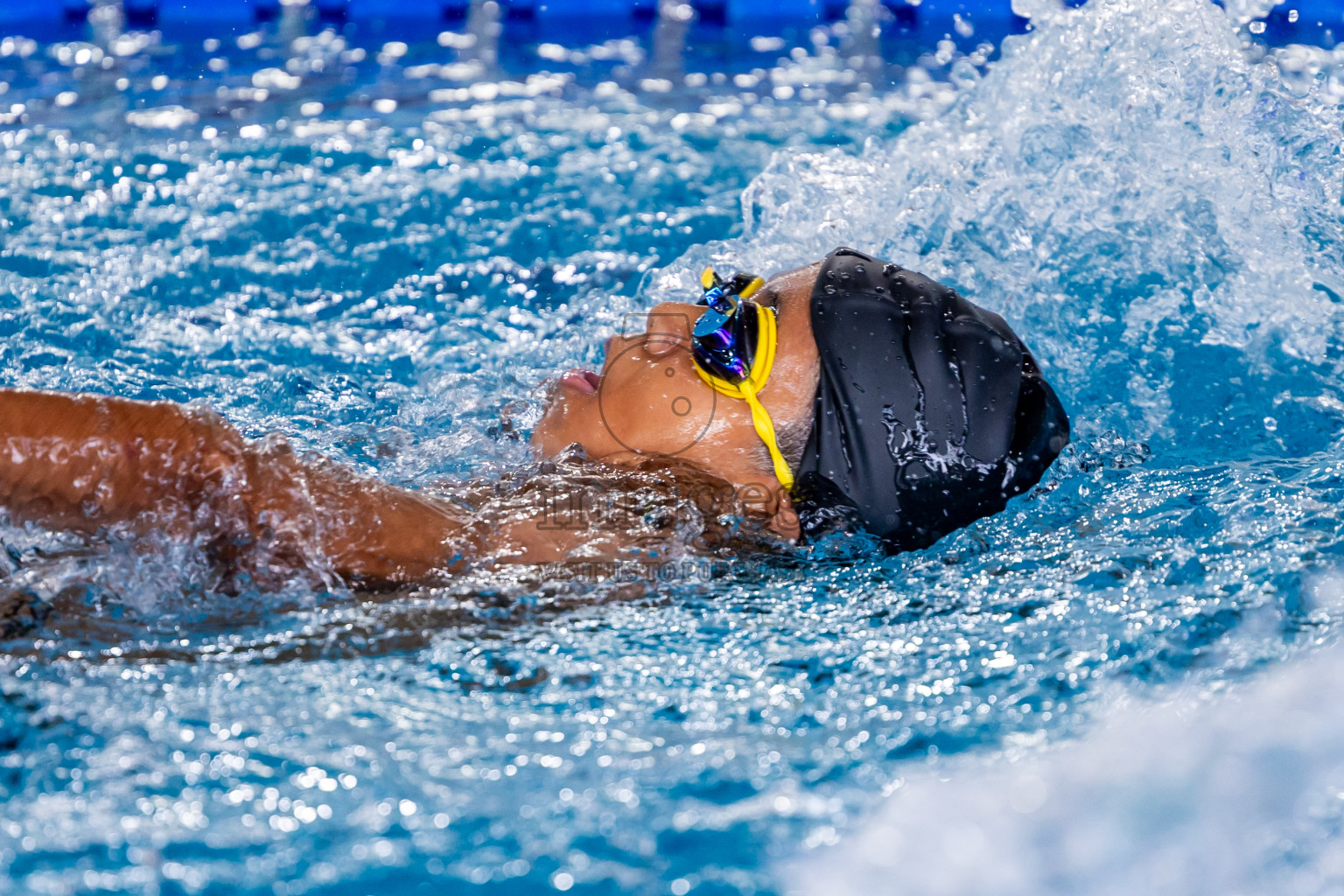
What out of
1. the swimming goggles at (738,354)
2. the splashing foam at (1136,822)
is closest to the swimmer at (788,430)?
the swimming goggles at (738,354)

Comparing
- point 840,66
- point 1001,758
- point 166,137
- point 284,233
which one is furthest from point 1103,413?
point 166,137

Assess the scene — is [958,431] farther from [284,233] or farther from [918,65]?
[918,65]

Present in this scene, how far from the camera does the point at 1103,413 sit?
2.79 m

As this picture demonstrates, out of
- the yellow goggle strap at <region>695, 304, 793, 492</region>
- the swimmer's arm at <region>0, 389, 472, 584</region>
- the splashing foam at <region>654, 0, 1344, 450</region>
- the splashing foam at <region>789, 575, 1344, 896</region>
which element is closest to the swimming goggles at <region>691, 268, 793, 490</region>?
the yellow goggle strap at <region>695, 304, 793, 492</region>

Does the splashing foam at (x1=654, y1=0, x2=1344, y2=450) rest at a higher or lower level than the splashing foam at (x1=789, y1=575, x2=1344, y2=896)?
higher

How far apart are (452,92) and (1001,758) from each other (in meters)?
4.30

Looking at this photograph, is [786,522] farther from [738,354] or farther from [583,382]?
[583,382]

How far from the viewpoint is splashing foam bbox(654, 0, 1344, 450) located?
2.87 meters

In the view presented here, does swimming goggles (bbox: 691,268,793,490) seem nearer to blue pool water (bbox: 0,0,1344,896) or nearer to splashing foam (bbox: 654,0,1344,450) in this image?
blue pool water (bbox: 0,0,1344,896)

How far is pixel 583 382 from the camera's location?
229cm

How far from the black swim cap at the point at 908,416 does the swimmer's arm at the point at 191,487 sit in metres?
0.75

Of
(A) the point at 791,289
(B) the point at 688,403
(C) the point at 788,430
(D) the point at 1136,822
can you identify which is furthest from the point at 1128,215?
(D) the point at 1136,822

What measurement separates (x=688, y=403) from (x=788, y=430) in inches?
7.8

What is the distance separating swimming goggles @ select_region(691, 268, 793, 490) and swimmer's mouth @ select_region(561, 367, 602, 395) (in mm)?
249
